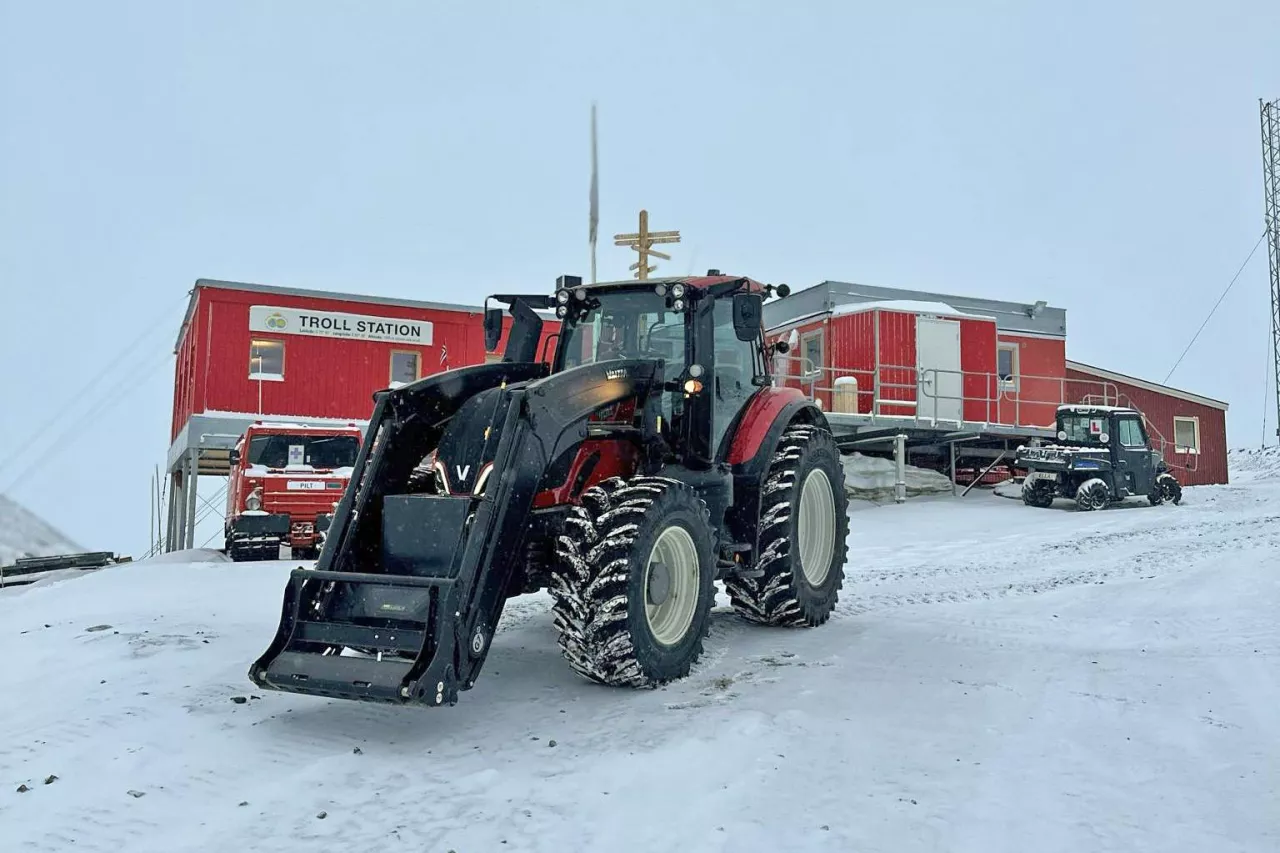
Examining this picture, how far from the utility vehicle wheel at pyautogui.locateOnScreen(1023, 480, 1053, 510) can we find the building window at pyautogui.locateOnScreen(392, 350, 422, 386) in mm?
13175

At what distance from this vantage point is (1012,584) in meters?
9.58

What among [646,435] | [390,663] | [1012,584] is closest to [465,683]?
[390,663]

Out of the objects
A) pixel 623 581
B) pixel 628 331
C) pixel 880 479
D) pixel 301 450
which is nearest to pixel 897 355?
pixel 880 479

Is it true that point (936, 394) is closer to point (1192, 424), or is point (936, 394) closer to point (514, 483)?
point (1192, 424)

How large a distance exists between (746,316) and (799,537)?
1.83m

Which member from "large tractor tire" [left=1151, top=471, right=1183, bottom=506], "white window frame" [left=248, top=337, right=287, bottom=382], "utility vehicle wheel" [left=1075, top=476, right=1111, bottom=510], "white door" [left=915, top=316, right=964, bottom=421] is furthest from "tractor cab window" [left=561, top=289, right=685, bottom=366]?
"white window frame" [left=248, top=337, right=287, bottom=382]

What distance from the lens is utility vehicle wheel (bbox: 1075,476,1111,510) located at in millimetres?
17344

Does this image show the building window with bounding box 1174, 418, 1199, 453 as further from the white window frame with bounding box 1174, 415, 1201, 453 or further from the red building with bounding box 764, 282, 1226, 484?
the red building with bounding box 764, 282, 1226, 484

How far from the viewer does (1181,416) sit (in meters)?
26.6

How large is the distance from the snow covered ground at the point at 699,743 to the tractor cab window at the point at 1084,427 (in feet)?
36.3

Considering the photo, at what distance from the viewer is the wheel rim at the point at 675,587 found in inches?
212

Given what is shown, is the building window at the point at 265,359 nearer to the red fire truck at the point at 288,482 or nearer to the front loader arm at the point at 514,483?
the red fire truck at the point at 288,482

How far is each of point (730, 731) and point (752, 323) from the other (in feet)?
8.77

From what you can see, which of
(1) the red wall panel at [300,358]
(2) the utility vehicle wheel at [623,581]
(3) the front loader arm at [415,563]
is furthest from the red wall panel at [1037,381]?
(3) the front loader arm at [415,563]
